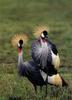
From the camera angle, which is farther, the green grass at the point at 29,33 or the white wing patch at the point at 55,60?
the green grass at the point at 29,33

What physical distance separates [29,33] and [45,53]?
998cm

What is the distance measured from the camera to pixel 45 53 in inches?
415

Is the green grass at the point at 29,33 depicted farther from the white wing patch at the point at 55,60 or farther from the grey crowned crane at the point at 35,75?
the white wing patch at the point at 55,60

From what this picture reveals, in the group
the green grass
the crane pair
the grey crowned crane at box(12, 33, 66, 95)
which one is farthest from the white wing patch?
the green grass

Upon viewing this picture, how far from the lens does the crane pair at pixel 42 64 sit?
10539 millimetres

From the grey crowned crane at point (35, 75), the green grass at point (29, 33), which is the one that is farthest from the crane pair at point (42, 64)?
the green grass at point (29, 33)

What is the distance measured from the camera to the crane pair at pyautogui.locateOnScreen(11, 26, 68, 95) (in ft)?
34.6

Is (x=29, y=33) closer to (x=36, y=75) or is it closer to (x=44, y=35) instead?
(x=36, y=75)

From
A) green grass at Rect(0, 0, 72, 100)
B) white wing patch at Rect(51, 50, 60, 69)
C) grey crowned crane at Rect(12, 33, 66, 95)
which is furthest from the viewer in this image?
green grass at Rect(0, 0, 72, 100)

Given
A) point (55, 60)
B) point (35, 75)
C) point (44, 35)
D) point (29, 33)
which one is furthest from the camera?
point (29, 33)

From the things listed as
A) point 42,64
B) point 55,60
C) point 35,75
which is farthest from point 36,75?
point 55,60

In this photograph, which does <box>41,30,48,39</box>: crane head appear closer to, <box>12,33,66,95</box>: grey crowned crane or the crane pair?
the crane pair

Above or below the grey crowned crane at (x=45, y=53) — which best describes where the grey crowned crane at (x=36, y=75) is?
below

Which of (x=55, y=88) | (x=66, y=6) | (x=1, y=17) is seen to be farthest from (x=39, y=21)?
(x=55, y=88)
